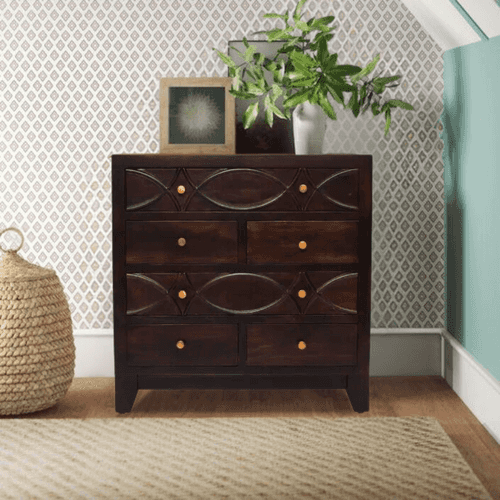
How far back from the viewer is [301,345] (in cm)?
225

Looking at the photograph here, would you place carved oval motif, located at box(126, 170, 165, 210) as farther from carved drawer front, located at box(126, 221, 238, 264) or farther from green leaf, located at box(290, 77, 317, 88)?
green leaf, located at box(290, 77, 317, 88)

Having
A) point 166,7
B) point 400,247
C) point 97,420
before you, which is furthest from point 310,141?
point 97,420

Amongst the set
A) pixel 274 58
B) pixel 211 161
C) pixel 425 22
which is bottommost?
pixel 211 161

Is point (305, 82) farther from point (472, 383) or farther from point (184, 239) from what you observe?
point (472, 383)

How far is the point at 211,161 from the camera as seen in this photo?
7.20 ft

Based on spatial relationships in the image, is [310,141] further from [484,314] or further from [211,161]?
[484,314]

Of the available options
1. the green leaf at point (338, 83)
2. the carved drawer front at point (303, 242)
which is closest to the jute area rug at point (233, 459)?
the carved drawer front at point (303, 242)

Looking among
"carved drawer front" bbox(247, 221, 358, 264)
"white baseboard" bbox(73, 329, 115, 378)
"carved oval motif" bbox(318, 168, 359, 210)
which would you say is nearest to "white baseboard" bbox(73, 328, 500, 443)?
"white baseboard" bbox(73, 329, 115, 378)

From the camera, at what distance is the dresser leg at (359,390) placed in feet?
7.43

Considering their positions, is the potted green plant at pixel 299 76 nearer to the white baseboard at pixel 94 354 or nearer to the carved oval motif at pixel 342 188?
the carved oval motif at pixel 342 188

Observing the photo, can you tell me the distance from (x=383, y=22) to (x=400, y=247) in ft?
3.24

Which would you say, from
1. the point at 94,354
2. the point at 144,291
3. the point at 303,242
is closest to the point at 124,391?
the point at 144,291

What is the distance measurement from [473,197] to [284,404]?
1071 mm

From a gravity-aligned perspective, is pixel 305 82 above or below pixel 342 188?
above
